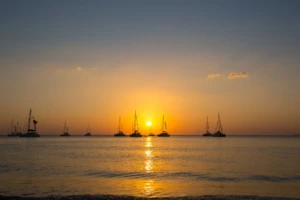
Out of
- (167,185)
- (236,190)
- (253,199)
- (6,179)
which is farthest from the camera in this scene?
(6,179)

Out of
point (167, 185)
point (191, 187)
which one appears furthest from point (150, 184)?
point (191, 187)

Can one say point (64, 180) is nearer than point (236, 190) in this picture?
No

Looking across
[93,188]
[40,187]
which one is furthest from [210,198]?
[40,187]

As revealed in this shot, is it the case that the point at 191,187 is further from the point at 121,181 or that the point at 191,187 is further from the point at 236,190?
the point at 121,181

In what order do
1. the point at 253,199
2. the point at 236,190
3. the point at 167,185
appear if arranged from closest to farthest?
1. the point at 253,199
2. the point at 236,190
3. the point at 167,185

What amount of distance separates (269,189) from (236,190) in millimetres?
4278

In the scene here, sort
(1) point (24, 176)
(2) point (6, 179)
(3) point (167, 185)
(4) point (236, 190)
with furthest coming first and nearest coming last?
(1) point (24, 176), (2) point (6, 179), (3) point (167, 185), (4) point (236, 190)

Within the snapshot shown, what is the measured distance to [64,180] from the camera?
37.7m

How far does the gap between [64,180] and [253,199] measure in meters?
24.0

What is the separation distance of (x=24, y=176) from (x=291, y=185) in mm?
36092

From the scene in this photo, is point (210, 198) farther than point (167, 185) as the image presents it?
No

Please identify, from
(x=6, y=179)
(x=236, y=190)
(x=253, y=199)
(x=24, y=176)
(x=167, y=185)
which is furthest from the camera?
(x=24, y=176)

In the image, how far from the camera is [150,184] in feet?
116

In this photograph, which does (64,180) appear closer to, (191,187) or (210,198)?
(191,187)
